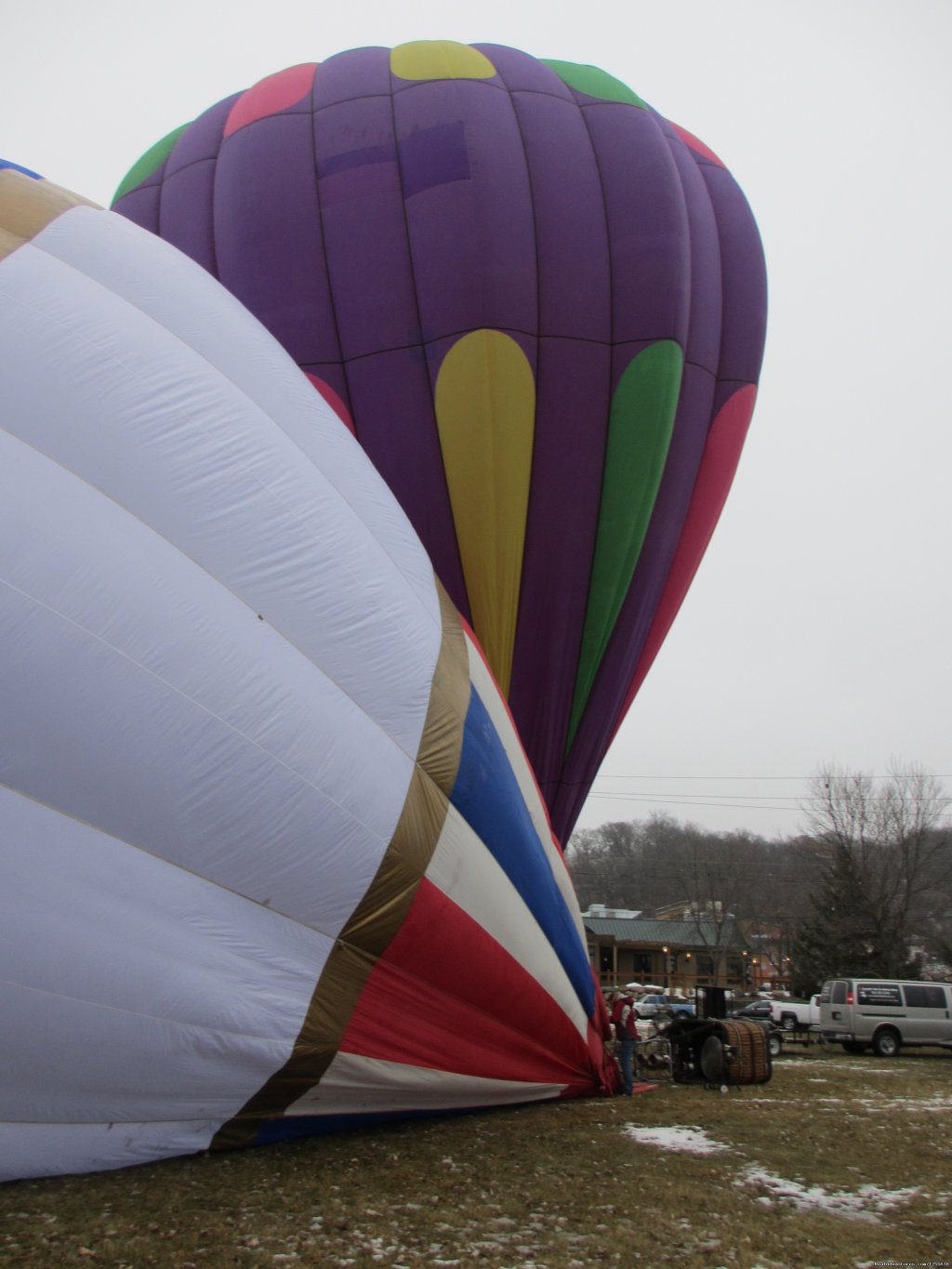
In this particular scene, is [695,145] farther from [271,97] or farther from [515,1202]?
[515,1202]

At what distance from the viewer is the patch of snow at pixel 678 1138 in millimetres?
5262

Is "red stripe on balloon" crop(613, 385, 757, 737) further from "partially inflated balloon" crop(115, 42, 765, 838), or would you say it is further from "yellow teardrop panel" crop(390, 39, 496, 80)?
"yellow teardrop panel" crop(390, 39, 496, 80)

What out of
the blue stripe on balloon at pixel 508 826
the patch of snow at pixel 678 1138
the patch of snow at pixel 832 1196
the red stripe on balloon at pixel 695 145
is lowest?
the patch of snow at pixel 832 1196

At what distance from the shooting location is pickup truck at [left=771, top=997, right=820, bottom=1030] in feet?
66.9

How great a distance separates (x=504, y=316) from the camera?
27.7 feet

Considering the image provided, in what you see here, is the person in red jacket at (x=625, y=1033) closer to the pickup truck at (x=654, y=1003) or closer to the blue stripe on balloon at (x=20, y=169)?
the blue stripe on balloon at (x=20, y=169)

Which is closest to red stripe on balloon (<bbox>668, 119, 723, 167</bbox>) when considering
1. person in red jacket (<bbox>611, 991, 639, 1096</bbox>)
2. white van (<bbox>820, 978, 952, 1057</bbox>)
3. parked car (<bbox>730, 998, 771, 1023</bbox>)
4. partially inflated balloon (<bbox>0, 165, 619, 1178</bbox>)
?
partially inflated balloon (<bbox>0, 165, 619, 1178</bbox>)

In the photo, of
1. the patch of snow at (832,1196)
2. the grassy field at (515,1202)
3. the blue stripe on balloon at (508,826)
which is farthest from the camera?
the blue stripe on balloon at (508,826)

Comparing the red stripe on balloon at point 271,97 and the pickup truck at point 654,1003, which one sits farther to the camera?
the pickup truck at point 654,1003

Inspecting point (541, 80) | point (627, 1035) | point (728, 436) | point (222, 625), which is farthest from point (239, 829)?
point (541, 80)

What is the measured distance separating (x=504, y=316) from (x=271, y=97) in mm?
3057

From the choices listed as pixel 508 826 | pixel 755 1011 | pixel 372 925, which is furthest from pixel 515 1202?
pixel 755 1011

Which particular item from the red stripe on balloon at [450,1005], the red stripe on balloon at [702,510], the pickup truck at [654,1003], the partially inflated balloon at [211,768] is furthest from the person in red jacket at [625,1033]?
the pickup truck at [654,1003]

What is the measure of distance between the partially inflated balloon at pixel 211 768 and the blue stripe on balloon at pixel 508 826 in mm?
22
